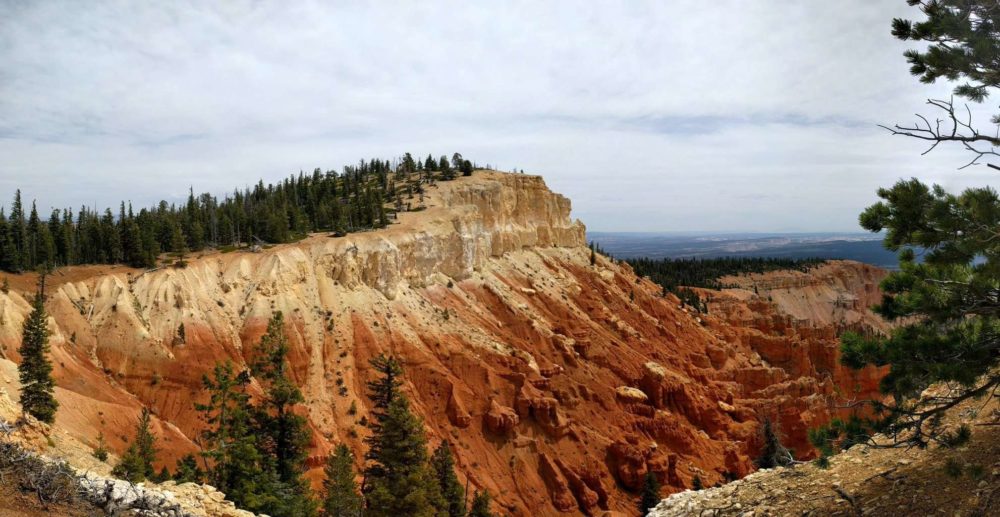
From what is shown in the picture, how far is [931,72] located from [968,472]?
18.7 feet

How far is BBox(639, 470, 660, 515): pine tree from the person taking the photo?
3878cm

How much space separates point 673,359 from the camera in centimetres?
5969

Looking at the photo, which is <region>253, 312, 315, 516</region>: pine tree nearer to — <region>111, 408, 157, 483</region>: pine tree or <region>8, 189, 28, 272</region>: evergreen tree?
<region>111, 408, 157, 483</region>: pine tree

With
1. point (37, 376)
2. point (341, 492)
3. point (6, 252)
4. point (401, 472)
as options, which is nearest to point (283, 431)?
point (341, 492)

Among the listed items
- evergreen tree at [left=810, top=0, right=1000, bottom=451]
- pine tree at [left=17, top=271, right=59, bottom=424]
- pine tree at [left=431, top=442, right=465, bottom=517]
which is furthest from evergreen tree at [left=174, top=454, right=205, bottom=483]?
evergreen tree at [left=810, top=0, right=1000, bottom=451]

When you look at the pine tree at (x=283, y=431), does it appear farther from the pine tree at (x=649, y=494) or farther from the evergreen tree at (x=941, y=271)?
the pine tree at (x=649, y=494)

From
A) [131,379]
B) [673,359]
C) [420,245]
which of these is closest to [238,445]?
[131,379]

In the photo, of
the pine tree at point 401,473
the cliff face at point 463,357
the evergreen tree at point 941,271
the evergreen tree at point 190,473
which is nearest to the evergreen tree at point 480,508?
the cliff face at point 463,357

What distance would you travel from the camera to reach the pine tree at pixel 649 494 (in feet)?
127

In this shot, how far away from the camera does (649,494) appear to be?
39062 mm

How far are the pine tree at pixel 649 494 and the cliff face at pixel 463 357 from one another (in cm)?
106

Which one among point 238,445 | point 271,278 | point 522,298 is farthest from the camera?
point 522,298

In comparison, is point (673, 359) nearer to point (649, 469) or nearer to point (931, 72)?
point (649, 469)

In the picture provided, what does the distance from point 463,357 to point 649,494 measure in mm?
16620
